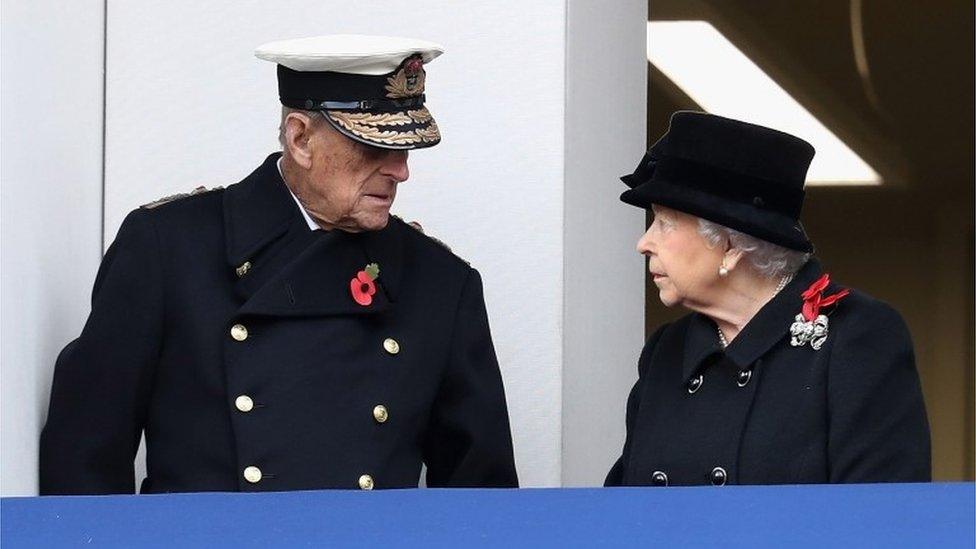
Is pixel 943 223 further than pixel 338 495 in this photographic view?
Yes

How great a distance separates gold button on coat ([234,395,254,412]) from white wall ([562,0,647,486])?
0.89 metres

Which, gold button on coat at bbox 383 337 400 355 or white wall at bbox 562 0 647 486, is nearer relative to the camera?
gold button on coat at bbox 383 337 400 355

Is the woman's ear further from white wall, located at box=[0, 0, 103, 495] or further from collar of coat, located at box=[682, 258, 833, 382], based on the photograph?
white wall, located at box=[0, 0, 103, 495]

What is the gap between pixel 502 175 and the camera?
4.90 metres

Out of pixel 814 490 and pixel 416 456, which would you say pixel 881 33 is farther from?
pixel 814 490

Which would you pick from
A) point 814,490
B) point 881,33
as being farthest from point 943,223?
point 814,490

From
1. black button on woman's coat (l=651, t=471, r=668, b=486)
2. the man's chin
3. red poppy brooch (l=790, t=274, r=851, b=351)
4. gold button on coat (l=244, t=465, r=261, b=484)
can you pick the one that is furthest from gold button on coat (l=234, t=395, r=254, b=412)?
red poppy brooch (l=790, t=274, r=851, b=351)

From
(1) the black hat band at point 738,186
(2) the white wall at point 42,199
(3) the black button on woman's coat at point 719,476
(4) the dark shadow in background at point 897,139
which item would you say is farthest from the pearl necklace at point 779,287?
(4) the dark shadow in background at point 897,139

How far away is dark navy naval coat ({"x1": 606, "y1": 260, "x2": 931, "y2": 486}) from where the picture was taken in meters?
3.82

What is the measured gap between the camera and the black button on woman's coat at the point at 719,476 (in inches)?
156

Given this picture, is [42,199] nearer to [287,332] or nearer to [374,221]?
[287,332]

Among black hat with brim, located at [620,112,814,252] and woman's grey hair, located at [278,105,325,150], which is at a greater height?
woman's grey hair, located at [278,105,325,150]

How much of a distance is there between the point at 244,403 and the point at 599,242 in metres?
1.08

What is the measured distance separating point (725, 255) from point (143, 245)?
41.6 inches
